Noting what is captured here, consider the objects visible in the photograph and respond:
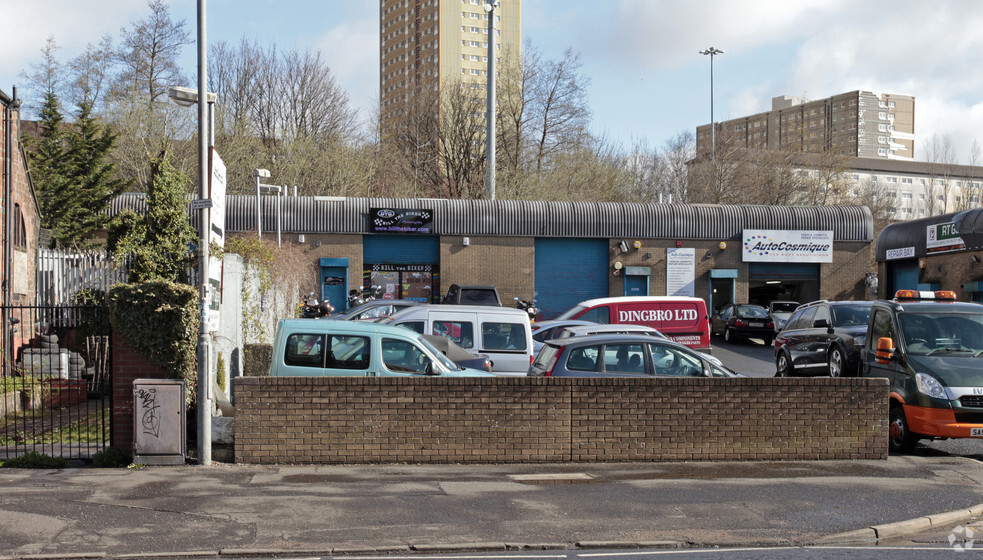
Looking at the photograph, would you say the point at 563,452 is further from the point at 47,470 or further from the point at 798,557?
the point at 47,470

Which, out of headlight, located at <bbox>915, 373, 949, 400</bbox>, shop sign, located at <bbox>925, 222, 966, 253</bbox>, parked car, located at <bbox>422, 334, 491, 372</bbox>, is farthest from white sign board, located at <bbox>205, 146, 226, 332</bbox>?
shop sign, located at <bbox>925, 222, 966, 253</bbox>

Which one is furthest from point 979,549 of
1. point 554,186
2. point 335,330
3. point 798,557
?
point 554,186

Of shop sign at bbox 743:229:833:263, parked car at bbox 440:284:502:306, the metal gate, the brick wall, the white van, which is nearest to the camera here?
the brick wall

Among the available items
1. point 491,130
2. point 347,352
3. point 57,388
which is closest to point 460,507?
point 347,352

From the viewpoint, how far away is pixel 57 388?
13953 mm

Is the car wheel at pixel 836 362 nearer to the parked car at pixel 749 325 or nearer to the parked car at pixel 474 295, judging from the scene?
the parked car at pixel 474 295

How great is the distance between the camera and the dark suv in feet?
53.2

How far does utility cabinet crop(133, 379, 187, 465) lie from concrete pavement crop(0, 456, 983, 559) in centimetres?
20

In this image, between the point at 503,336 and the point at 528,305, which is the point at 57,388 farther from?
the point at 528,305

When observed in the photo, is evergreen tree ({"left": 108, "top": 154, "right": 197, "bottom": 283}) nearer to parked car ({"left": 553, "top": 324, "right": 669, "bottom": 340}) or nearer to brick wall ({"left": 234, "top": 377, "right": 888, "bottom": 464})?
brick wall ({"left": 234, "top": 377, "right": 888, "bottom": 464})

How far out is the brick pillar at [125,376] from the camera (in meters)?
10.3

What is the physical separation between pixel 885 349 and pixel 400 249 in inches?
914

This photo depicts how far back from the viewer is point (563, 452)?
10805 mm

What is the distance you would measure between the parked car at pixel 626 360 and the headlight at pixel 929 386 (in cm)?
245
